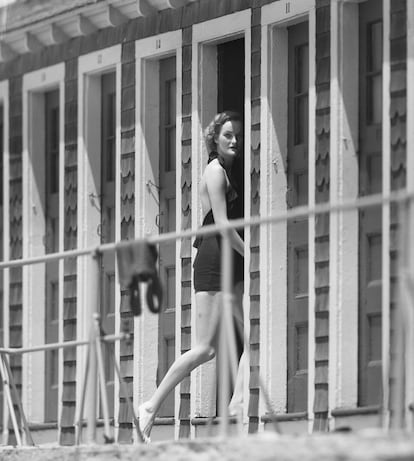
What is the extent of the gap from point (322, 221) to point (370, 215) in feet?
1.34

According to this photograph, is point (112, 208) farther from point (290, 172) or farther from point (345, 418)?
point (345, 418)

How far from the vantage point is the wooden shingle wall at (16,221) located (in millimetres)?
16672

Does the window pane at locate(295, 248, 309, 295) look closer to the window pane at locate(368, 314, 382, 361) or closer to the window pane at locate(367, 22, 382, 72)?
the window pane at locate(368, 314, 382, 361)

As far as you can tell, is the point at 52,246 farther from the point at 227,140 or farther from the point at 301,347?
the point at 227,140

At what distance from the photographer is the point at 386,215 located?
12.4 metres

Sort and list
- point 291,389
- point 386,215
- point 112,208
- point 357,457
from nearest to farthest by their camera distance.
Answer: point 357,457 → point 386,215 → point 291,389 → point 112,208

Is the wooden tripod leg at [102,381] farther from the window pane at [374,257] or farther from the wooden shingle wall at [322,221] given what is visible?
the window pane at [374,257]

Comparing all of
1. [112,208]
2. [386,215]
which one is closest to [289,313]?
[386,215]

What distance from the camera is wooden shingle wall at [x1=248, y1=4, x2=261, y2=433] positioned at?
1362 centimetres

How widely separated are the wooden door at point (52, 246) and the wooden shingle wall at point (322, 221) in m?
3.91

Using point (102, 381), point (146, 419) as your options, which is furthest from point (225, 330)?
point (146, 419)

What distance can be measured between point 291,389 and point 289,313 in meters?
0.54

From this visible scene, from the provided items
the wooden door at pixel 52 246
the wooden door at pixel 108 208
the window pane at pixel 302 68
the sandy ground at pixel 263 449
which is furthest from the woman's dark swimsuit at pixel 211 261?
the wooden door at pixel 52 246

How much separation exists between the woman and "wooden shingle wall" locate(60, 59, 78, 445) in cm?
334
